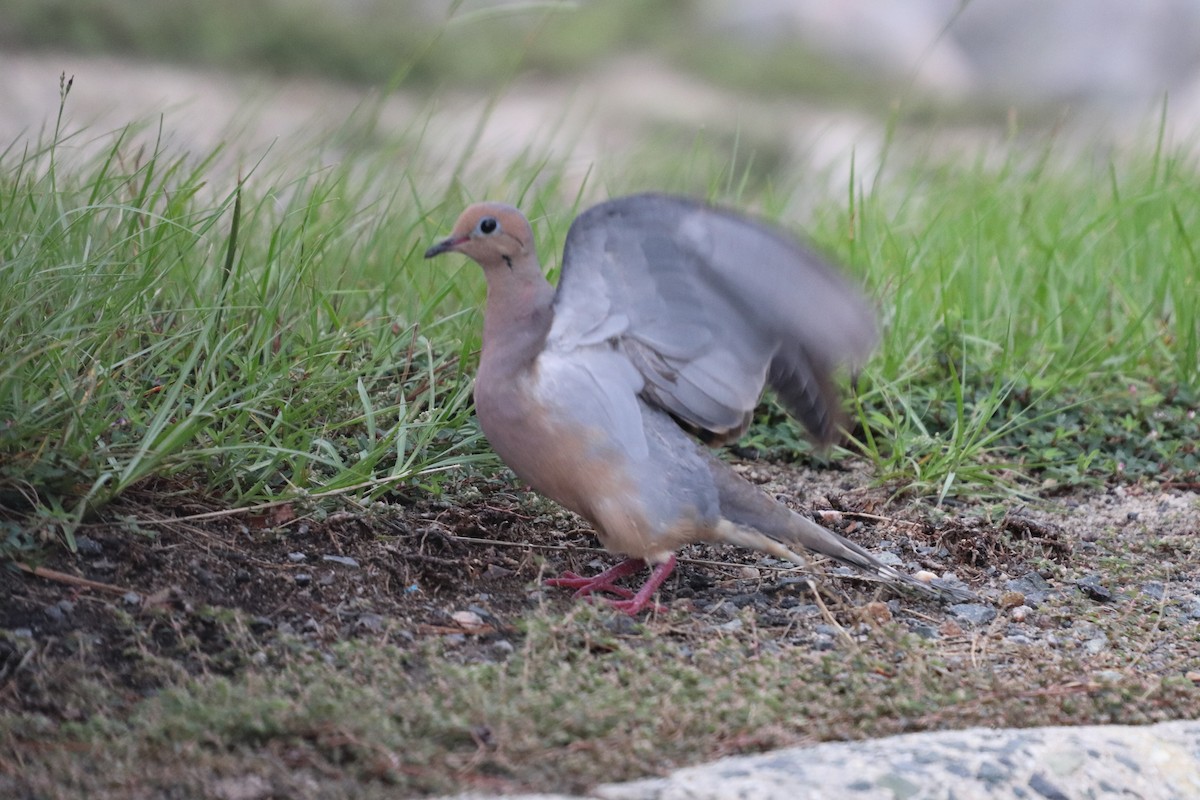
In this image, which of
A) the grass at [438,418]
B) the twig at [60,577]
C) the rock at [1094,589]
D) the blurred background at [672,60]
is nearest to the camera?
the grass at [438,418]

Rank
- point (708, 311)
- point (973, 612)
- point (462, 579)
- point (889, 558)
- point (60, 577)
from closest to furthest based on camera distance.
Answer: point (60, 577)
point (708, 311)
point (462, 579)
point (973, 612)
point (889, 558)

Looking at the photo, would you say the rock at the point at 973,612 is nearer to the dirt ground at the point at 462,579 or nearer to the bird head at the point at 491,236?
the dirt ground at the point at 462,579

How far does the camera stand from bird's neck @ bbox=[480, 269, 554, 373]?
3283 millimetres

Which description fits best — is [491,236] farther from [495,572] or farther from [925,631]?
[925,631]

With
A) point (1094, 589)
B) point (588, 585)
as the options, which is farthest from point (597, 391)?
point (1094, 589)

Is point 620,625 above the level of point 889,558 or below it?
below

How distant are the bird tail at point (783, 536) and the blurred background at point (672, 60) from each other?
8.42m

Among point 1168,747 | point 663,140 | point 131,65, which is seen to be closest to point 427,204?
point 663,140

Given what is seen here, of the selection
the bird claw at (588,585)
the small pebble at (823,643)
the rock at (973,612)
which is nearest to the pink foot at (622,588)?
the bird claw at (588,585)

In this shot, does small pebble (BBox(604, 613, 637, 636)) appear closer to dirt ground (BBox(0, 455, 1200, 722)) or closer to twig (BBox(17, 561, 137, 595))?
dirt ground (BBox(0, 455, 1200, 722))

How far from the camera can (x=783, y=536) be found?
3445 mm

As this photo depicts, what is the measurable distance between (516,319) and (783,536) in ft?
2.89

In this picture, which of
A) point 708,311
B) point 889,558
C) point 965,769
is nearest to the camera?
point 965,769

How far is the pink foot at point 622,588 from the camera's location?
3.22 m
